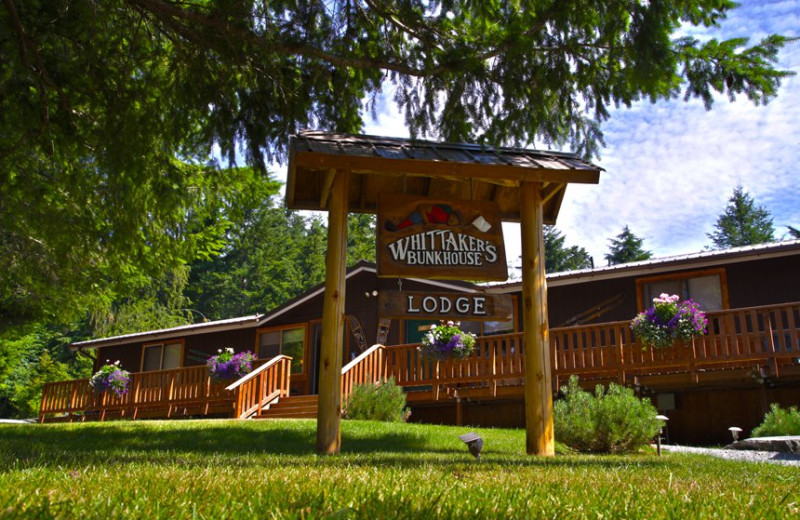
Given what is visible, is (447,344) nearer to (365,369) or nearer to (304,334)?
(365,369)

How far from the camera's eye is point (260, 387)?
1745 centimetres

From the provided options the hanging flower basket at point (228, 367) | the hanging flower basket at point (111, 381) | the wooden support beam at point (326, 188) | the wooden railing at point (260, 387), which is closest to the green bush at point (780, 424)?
the wooden support beam at point (326, 188)

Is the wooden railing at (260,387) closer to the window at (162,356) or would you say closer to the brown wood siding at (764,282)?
the window at (162,356)

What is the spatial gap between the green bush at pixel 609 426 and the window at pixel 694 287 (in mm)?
8604

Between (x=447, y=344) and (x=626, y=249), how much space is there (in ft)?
119

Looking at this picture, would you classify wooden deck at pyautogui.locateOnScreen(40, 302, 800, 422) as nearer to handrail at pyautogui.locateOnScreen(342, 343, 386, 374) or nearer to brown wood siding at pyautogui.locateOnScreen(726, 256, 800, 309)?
handrail at pyautogui.locateOnScreen(342, 343, 386, 374)

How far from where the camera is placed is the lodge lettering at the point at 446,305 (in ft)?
27.7

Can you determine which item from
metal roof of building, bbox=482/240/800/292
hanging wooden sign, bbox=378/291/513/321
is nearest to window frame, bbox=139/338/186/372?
metal roof of building, bbox=482/240/800/292

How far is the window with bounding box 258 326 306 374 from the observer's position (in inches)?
893

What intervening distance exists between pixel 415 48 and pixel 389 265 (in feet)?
9.17

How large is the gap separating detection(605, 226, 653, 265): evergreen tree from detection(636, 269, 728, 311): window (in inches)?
1223

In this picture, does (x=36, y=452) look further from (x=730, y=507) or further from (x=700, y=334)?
(x=700, y=334)

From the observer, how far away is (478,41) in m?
8.38

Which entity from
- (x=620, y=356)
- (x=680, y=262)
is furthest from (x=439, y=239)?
(x=680, y=262)
